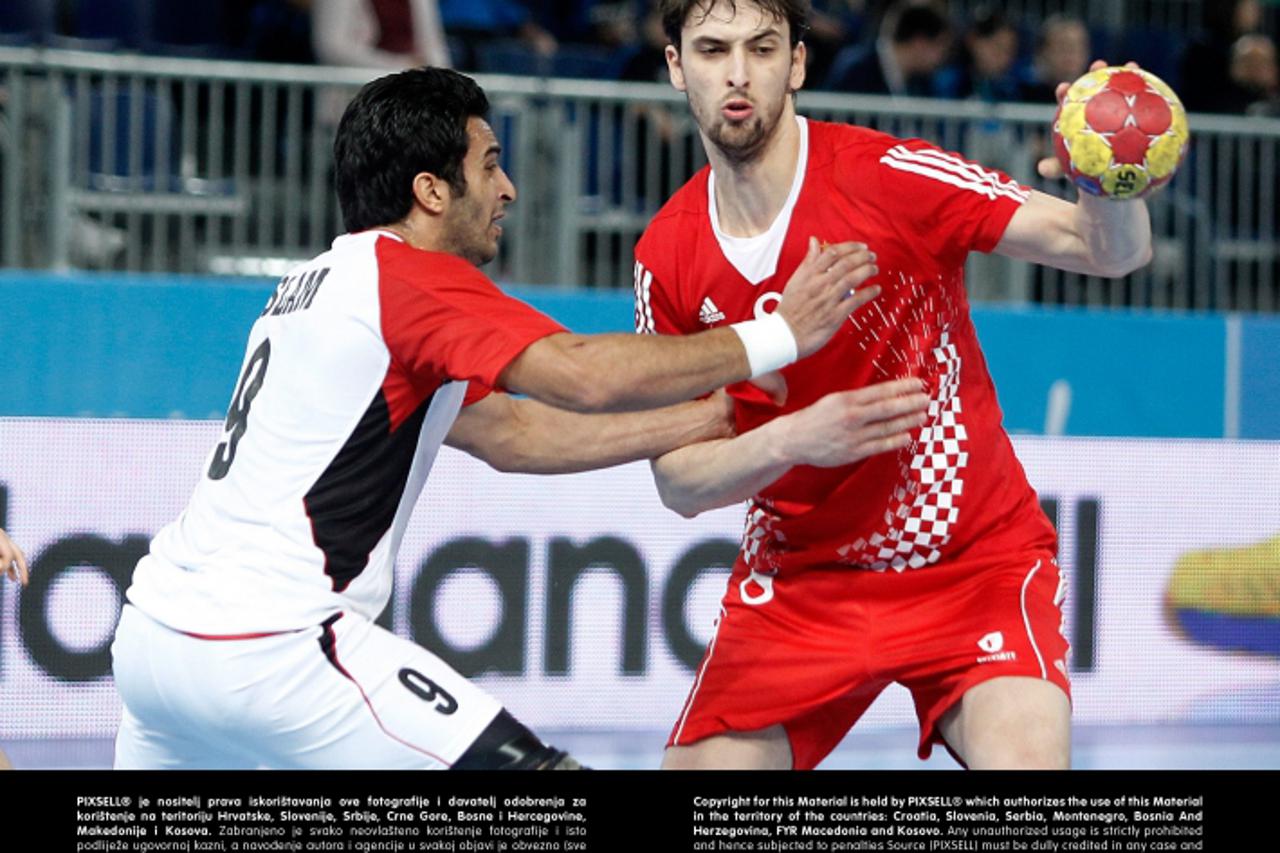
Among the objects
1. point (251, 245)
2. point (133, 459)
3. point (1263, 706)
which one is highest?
point (251, 245)

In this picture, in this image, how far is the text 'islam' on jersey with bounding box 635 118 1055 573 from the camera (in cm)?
452

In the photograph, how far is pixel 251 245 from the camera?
9.44 metres

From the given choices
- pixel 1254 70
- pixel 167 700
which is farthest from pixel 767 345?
pixel 1254 70

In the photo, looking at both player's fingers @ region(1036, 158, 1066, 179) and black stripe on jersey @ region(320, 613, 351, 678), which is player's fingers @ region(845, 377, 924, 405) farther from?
black stripe on jersey @ region(320, 613, 351, 678)

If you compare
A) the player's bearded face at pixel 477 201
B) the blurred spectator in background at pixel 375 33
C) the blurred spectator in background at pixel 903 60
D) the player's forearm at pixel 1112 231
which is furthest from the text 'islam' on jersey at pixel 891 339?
the blurred spectator in background at pixel 903 60

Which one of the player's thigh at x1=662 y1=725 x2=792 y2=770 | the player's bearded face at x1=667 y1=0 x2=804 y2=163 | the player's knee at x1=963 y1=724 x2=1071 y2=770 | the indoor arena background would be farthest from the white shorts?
the indoor arena background

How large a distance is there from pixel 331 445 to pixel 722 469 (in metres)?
0.99

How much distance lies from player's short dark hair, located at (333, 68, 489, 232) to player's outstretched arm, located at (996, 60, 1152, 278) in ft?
4.46

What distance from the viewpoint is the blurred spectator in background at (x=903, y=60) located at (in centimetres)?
1045

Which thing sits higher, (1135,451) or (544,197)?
(544,197)
